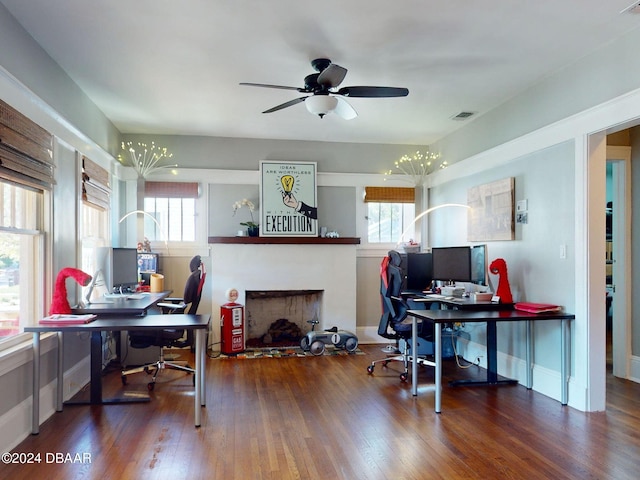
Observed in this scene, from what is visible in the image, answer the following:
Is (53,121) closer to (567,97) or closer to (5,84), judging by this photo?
(5,84)

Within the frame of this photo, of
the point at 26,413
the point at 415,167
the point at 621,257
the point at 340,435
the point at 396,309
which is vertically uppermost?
the point at 415,167

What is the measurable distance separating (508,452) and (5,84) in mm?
3789

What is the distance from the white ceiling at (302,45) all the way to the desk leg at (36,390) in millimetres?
2118

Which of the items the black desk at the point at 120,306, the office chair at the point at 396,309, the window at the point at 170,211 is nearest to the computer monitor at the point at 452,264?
the office chair at the point at 396,309

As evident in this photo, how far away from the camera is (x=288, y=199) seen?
20.0 ft

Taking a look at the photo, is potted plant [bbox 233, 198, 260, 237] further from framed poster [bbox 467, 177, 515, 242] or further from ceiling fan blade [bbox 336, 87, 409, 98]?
ceiling fan blade [bbox 336, 87, 409, 98]

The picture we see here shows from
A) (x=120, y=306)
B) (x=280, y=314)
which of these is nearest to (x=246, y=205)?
(x=280, y=314)

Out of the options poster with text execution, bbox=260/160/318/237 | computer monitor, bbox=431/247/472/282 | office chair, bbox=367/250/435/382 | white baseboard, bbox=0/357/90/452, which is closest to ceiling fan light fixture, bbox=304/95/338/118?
office chair, bbox=367/250/435/382

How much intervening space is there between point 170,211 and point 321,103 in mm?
3177

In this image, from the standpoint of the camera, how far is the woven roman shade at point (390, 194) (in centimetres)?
636

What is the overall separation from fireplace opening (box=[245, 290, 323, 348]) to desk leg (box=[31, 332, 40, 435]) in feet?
10.4

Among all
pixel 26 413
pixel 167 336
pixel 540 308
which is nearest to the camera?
pixel 26 413

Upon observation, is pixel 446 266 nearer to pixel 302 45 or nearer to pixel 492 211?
pixel 492 211

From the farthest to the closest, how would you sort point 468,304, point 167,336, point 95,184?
point 95,184 → point 167,336 → point 468,304
